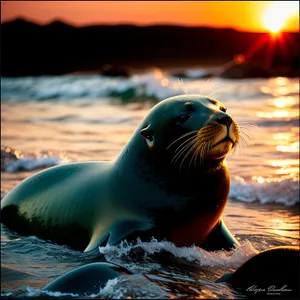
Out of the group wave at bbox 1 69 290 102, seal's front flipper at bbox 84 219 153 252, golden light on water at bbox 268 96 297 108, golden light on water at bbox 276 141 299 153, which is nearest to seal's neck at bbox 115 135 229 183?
seal's front flipper at bbox 84 219 153 252

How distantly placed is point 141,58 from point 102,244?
43483mm

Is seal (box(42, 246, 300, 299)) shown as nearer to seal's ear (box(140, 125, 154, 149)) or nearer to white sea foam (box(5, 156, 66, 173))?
seal's ear (box(140, 125, 154, 149))

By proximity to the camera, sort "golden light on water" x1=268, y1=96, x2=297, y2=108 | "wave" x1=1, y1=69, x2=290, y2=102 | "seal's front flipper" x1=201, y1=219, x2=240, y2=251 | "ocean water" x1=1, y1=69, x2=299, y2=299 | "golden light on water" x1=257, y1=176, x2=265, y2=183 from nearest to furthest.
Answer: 1. "ocean water" x1=1, y1=69, x2=299, y2=299
2. "seal's front flipper" x1=201, y1=219, x2=240, y2=251
3. "golden light on water" x1=257, y1=176, x2=265, y2=183
4. "golden light on water" x1=268, y1=96, x2=297, y2=108
5. "wave" x1=1, y1=69, x2=290, y2=102

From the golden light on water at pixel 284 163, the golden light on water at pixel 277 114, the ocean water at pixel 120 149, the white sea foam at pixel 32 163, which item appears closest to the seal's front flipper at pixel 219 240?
the ocean water at pixel 120 149

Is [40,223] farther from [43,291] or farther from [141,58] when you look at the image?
[141,58]

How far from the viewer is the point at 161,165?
20.9 ft

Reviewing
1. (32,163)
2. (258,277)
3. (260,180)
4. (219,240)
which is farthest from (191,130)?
(32,163)

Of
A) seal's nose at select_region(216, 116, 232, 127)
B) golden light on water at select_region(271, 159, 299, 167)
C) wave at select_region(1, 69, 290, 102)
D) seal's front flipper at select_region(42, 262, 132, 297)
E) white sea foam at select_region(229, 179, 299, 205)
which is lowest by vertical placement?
white sea foam at select_region(229, 179, 299, 205)

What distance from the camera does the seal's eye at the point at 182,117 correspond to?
624 cm

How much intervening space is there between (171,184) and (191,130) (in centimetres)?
51

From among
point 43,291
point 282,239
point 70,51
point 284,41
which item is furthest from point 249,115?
point 284,41

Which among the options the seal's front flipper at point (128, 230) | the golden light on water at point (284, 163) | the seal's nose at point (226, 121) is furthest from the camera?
the golden light on water at point (284, 163)

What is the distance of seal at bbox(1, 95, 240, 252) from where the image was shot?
610cm

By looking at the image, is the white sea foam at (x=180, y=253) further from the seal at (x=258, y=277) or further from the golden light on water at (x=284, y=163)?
the golden light on water at (x=284, y=163)
